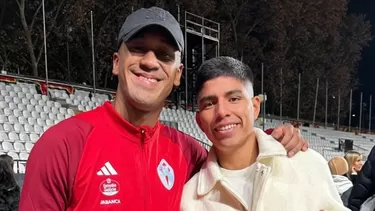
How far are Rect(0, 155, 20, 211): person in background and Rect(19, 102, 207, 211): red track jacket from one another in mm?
2404

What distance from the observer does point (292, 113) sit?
3042 cm

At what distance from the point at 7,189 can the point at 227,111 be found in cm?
260

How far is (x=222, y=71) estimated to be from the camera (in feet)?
5.02

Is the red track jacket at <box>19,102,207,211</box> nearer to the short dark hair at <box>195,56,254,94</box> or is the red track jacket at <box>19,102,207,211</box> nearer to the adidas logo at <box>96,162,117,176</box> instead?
the adidas logo at <box>96,162,117,176</box>

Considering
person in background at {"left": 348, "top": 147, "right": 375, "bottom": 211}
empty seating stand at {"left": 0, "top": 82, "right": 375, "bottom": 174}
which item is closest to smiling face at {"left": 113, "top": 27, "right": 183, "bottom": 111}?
person in background at {"left": 348, "top": 147, "right": 375, "bottom": 211}

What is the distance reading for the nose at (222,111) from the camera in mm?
1477

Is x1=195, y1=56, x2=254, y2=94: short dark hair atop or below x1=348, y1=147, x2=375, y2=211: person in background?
Result: atop

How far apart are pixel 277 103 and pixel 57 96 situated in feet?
55.7

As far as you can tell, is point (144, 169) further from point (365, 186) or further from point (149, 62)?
point (365, 186)

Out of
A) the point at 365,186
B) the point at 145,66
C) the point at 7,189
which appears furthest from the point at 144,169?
the point at 7,189

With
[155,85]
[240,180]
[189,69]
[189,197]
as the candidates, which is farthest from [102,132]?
[189,69]

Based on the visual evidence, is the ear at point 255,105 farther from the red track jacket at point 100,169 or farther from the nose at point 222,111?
the red track jacket at point 100,169

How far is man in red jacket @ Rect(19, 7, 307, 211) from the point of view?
1182 mm

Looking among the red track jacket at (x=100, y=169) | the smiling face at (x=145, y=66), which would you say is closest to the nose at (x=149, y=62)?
the smiling face at (x=145, y=66)
